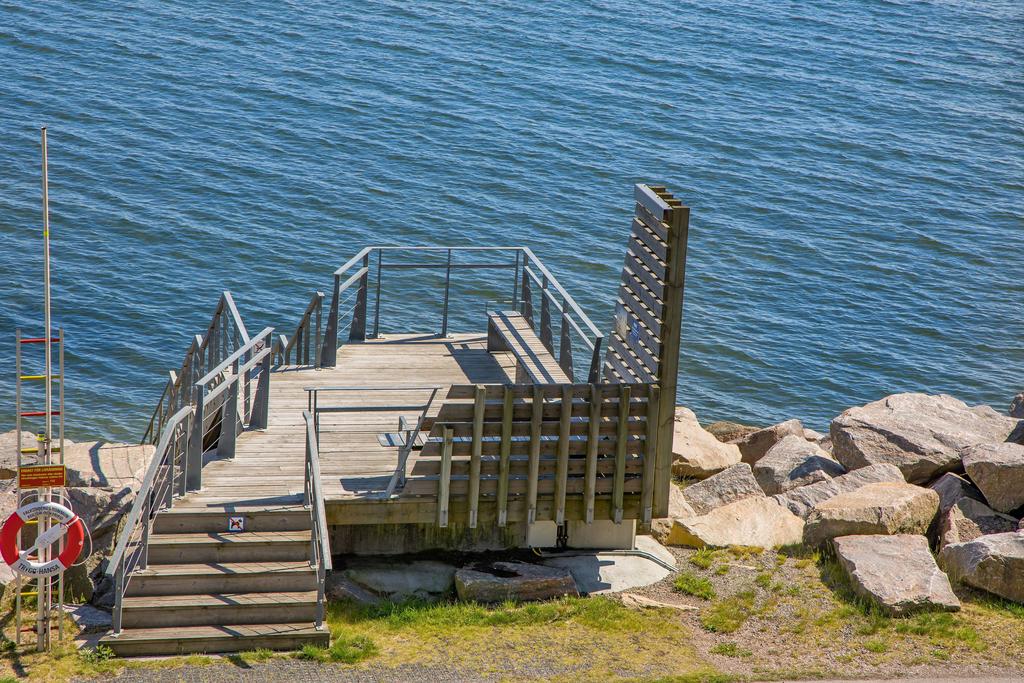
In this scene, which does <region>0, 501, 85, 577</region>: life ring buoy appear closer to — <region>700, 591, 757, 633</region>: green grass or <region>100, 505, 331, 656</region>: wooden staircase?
<region>100, 505, 331, 656</region>: wooden staircase

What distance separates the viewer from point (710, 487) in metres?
14.9

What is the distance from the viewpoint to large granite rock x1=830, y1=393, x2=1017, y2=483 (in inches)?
568

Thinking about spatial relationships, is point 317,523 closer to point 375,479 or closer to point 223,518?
point 223,518

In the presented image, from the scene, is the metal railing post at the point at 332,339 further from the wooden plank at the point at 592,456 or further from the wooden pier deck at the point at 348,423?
the wooden plank at the point at 592,456

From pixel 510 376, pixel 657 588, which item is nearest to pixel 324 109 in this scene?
pixel 510 376

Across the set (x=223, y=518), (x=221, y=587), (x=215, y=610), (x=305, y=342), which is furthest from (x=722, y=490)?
(x=215, y=610)

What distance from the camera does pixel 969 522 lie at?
12.6m

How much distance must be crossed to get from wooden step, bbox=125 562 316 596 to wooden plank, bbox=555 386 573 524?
2.45 m

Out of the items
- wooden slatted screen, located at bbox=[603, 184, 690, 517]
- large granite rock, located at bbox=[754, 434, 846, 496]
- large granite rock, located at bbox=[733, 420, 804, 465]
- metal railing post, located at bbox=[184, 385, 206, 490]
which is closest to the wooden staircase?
metal railing post, located at bbox=[184, 385, 206, 490]

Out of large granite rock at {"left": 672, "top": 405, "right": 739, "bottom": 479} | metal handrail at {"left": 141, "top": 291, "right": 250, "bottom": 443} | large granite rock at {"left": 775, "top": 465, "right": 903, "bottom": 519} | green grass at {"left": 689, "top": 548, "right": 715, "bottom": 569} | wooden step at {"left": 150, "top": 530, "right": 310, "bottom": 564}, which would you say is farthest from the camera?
large granite rock at {"left": 672, "top": 405, "right": 739, "bottom": 479}

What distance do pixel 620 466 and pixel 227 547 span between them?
374 cm

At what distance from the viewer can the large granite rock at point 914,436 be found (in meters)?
14.4

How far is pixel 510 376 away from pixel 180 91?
2670cm

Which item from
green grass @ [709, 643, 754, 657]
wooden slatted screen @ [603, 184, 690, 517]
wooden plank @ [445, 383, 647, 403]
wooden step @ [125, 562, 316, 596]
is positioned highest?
wooden slatted screen @ [603, 184, 690, 517]
